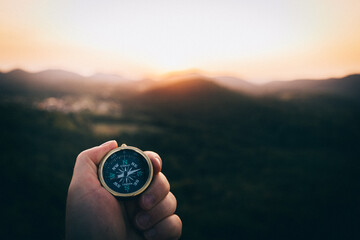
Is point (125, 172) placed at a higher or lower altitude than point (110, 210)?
higher

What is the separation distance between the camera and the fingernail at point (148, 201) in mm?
A: 2592

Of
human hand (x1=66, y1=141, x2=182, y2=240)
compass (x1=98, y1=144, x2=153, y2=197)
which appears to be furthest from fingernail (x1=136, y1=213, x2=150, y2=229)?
compass (x1=98, y1=144, x2=153, y2=197)

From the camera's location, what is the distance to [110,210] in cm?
258

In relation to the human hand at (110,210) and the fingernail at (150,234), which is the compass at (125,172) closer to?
the human hand at (110,210)

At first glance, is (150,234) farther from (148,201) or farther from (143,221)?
(148,201)

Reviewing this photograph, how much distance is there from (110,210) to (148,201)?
1.46ft

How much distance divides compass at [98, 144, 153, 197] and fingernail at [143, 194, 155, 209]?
0.09 metres

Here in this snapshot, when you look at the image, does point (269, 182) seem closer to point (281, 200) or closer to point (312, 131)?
point (281, 200)

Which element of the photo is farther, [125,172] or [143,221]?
[125,172]

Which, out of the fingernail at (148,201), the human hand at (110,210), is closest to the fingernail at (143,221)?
the human hand at (110,210)

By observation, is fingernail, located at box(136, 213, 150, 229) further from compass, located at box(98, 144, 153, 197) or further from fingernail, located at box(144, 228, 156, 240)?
compass, located at box(98, 144, 153, 197)

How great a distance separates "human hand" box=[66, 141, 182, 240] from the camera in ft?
8.12

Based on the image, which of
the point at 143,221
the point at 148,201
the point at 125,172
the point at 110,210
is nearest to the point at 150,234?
the point at 143,221

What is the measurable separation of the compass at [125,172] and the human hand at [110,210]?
3.1 inches
